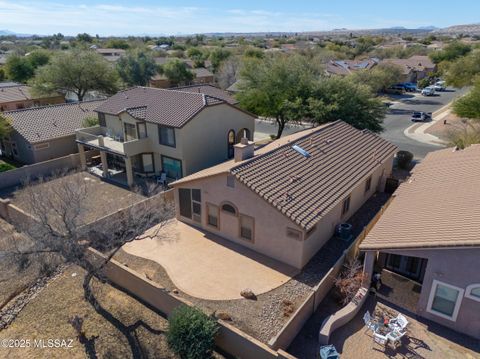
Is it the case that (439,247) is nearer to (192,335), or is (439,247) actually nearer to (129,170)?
(192,335)

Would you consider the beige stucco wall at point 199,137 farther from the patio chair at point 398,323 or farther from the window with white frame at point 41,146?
the patio chair at point 398,323

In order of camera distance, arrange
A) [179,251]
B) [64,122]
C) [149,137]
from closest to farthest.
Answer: [179,251]
[149,137]
[64,122]

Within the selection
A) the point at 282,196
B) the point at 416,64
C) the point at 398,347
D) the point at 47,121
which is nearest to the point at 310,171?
the point at 282,196

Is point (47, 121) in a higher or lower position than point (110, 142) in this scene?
higher

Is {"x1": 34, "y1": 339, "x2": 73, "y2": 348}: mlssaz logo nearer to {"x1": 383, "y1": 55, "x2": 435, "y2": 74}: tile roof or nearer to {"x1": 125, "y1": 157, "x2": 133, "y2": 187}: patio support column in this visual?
{"x1": 125, "y1": 157, "x2": 133, "y2": 187}: patio support column

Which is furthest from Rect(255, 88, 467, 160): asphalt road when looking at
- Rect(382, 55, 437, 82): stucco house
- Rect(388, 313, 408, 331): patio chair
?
Rect(388, 313, 408, 331): patio chair

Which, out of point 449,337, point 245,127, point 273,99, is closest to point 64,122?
point 245,127

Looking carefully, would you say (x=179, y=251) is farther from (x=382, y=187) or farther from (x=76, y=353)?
(x=382, y=187)

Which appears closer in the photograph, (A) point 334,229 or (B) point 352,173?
(A) point 334,229
